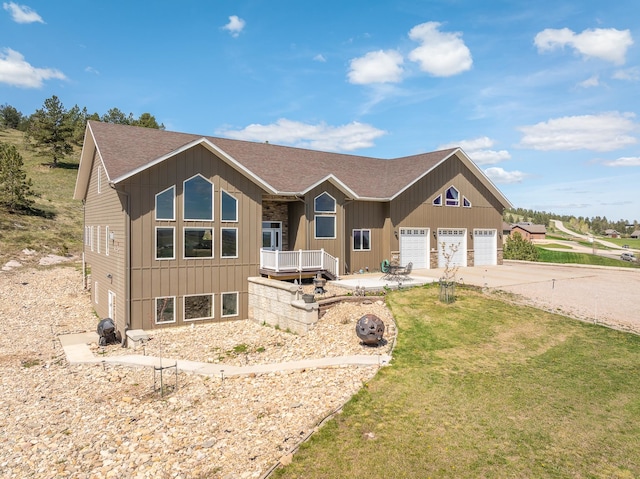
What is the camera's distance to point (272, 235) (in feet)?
68.6

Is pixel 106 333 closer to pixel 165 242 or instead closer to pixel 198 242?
pixel 165 242

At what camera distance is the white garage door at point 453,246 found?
25469 mm

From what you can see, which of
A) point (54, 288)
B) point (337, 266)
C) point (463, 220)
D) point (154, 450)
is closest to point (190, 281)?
point (337, 266)

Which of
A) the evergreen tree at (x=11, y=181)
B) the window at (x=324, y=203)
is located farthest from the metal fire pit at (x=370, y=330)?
the evergreen tree at (x=11, y=181)

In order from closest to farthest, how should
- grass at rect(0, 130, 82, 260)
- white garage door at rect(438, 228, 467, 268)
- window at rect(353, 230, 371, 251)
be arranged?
1. window at rect(353, 230, 371, 251)
2. white garage door at rect(438, 228, 467, 268)
3. grass at rect(0, 130, 82, 260)

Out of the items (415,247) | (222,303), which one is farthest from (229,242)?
(415,247)

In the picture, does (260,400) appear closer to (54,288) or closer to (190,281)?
(190,281)

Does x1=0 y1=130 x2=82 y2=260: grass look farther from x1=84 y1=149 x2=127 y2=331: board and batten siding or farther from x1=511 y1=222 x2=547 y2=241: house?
x1=511 y1=222 x2=547 y2=241: house

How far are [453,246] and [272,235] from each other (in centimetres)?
1176

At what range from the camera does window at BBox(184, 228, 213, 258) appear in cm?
1677

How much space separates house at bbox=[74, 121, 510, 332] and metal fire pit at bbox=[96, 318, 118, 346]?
38 centimetres

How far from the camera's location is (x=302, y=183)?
20594 millimetres

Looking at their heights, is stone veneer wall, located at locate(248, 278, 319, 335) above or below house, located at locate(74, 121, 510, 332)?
below

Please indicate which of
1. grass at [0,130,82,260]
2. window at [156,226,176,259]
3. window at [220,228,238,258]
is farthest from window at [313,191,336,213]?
grass at [0,130,82,260]
